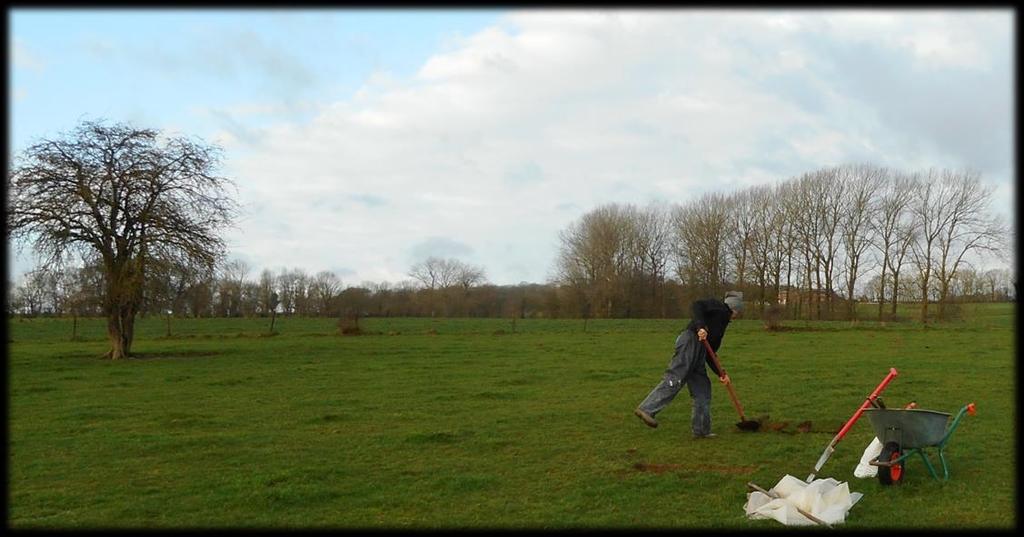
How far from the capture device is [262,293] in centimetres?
5809

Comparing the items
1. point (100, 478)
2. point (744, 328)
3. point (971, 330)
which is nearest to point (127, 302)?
point (100, 478)

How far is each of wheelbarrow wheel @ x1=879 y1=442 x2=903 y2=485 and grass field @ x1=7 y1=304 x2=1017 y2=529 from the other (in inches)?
3.6

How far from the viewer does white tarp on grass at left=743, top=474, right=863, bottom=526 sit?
608 cm

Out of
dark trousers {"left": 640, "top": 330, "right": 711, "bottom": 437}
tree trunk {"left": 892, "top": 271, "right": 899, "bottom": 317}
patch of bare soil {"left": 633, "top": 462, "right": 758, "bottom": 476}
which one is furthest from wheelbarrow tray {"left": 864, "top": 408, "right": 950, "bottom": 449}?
tree trunk {"left": 892, "top": 271, "right": 899, "bottom": 317}

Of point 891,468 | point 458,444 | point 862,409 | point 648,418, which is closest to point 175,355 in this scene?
point 458,444

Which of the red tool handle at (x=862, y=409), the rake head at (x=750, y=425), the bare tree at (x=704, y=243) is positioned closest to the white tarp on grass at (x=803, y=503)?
the red tool handle at (x=862, y=409)

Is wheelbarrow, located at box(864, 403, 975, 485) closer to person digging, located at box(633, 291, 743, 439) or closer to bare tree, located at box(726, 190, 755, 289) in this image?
person digging, located at box(633, 291, 743, 439)

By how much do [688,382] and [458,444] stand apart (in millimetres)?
2964

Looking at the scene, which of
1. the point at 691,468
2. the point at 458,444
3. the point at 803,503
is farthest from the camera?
the point at 458,444

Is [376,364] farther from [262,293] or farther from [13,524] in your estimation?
[262,293]

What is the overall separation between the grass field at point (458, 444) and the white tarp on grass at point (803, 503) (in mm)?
139

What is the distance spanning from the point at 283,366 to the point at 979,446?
18.0 m

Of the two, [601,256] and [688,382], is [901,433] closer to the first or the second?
[688,382]

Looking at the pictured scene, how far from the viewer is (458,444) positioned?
9930mm
